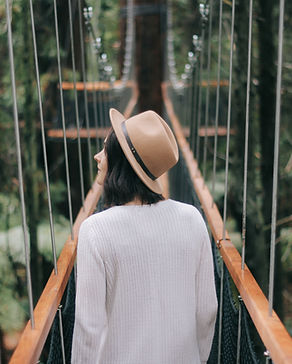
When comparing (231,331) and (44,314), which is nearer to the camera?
(44,314)

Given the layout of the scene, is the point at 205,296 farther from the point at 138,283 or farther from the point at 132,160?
the point at 132,160

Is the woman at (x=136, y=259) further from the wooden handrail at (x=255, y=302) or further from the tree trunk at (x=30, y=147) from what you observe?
the tree trunk at (x=30, y=147)

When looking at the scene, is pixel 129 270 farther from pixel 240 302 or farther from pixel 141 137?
pixel 240 302

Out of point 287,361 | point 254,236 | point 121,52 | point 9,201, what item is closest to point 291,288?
point 254,236

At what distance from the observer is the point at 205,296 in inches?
48.1

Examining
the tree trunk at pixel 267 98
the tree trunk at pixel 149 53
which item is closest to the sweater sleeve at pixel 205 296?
the tree trunk at pixel 267 98

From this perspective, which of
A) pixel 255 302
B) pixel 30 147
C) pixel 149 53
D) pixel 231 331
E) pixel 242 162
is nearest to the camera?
pixel 255 302

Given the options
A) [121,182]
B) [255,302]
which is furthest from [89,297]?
[255,302]

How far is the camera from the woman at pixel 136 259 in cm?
110

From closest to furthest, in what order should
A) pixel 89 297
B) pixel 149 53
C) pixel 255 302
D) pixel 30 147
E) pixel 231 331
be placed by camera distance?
pixel 89 297 → pixel 255 302 → pixel 231 331 → pixel 30 147 → pixel 149 53

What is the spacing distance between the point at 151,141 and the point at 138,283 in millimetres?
276

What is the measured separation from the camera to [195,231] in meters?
1.16

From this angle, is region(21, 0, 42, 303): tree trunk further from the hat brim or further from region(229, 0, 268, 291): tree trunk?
the hat brim

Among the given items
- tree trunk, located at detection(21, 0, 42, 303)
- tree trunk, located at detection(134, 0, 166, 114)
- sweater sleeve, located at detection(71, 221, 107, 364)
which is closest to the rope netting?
sweater sleeve, located at detection(71, 221, 107, 364)
